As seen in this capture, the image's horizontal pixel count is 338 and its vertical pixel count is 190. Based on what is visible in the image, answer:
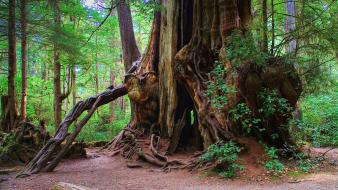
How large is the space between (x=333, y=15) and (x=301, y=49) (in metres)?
1.13

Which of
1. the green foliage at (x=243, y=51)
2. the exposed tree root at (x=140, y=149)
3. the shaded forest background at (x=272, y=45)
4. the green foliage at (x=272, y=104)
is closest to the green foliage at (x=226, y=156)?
the green foliage at (x=272, y=104)

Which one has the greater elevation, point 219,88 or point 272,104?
point 219,88

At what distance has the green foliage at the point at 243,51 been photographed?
24.7 feet

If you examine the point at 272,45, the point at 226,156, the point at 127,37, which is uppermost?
the point at 127,37

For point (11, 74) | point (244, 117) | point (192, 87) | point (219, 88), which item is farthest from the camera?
point (11, 74)

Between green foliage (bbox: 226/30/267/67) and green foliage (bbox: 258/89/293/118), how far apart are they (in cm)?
71

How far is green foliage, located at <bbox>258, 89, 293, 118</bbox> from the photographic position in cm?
761

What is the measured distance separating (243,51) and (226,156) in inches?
92.1

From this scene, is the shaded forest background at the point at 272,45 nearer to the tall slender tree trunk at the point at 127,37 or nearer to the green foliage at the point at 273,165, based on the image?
the green foliage at the point at 273,165

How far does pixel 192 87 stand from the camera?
31.6 feet

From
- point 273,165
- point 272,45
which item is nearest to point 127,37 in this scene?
point 272,45

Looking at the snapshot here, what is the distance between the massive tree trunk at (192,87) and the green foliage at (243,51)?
10 cm

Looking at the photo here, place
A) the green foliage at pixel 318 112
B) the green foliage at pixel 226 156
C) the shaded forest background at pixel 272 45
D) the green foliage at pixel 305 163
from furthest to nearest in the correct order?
the green foliage at pixel 318 112, the shaded forest background at pixel 272 45, the green foliage at pixel 305 163, the green foliage at pixel 226 156

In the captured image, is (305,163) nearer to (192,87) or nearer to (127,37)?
(192,87)
